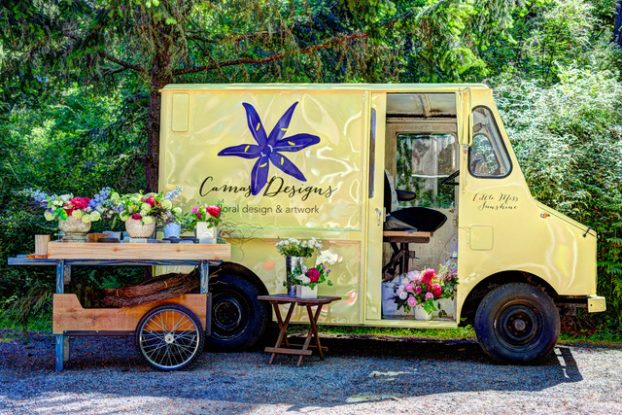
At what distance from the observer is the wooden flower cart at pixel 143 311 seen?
307 inches

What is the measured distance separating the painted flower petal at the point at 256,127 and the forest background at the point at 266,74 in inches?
53.5

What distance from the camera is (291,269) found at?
843 cm

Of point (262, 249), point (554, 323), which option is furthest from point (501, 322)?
point (262, 249)

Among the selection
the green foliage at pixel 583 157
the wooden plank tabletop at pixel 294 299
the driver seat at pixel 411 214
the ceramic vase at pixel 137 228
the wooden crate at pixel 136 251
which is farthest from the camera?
the green foliage at pixel 583 157

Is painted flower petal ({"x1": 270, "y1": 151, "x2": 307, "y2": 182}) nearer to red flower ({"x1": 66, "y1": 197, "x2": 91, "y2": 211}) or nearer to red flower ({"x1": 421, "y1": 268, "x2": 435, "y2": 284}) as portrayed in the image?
red flower ({"x1": 421, "y1": 268, "x2": 435, "y2": 284})

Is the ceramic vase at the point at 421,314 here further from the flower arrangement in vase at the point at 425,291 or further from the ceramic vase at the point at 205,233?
the ceramic vase at the point at 205,233

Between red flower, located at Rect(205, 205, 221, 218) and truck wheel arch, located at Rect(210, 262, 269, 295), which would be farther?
truck wheel arch, located at Rect(210, 262, 269, 295)

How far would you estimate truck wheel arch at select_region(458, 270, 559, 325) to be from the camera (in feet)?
28.2

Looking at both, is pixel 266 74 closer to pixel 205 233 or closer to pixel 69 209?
pixel 205 233

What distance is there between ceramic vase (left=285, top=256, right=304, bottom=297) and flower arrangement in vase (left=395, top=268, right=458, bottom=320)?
3.33ft

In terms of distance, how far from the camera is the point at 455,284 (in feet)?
27.9

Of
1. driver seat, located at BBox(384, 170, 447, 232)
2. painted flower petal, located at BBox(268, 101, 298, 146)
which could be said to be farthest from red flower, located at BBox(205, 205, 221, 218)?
driver seat, located at BBox(384, 170, 447, 232)

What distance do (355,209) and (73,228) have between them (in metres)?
2.58

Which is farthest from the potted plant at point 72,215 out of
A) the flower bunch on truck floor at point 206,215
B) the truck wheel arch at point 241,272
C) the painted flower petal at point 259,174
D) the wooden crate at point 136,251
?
the painted flower petal at point 259,174
